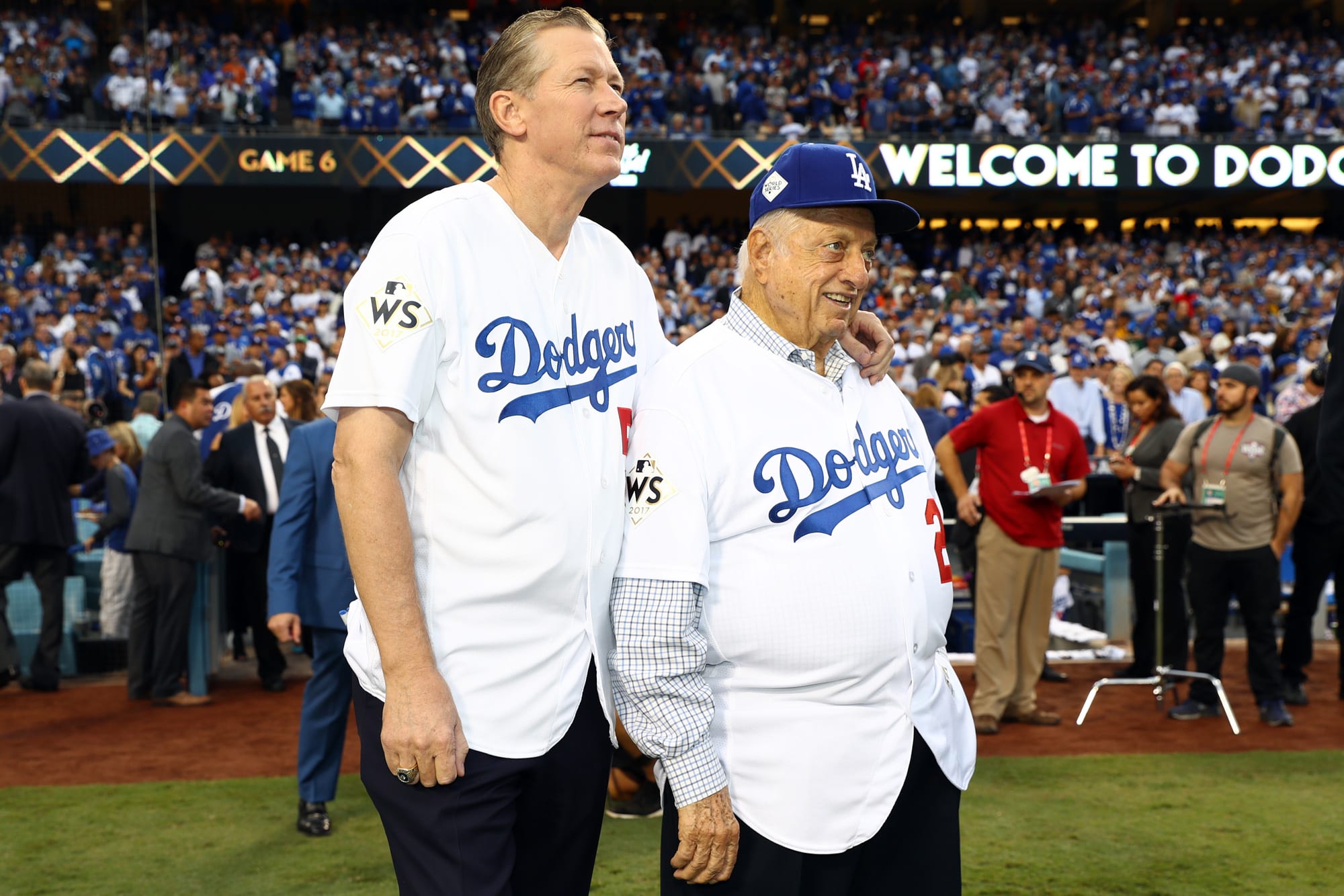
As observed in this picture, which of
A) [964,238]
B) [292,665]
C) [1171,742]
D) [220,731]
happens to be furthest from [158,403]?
[964,238]

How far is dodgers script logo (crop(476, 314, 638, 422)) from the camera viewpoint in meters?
1.88

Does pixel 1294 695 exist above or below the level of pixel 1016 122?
below

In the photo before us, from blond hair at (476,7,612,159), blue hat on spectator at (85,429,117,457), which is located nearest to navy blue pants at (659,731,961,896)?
blond hair at (476,7,612,159)

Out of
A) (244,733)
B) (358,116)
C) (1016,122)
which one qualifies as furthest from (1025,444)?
(1016,122)

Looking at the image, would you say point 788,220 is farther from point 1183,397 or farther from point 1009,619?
point 1183,397

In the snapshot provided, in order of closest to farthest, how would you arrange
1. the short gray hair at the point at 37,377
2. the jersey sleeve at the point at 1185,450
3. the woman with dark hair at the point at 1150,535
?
1. the jersey sleeve at the point at 1185,450
2. the woman with dark hair at the point at 1150,535
3. the short gray hair at the point at 37,377

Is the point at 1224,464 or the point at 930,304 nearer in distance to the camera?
the point at 1224,464

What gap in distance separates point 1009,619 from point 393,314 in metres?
5.26

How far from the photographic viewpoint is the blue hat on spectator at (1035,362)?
6.36 metres

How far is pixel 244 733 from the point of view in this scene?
6.43 m

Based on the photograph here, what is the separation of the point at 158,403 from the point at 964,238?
17.0 m

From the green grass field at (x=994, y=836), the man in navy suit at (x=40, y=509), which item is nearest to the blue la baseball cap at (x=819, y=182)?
the green grass field at (x=994, y=836)

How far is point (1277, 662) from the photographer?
671 centimetres

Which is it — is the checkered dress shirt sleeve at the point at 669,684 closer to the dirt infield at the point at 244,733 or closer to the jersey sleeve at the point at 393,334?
the jersey sleeve at the point at 393,334
